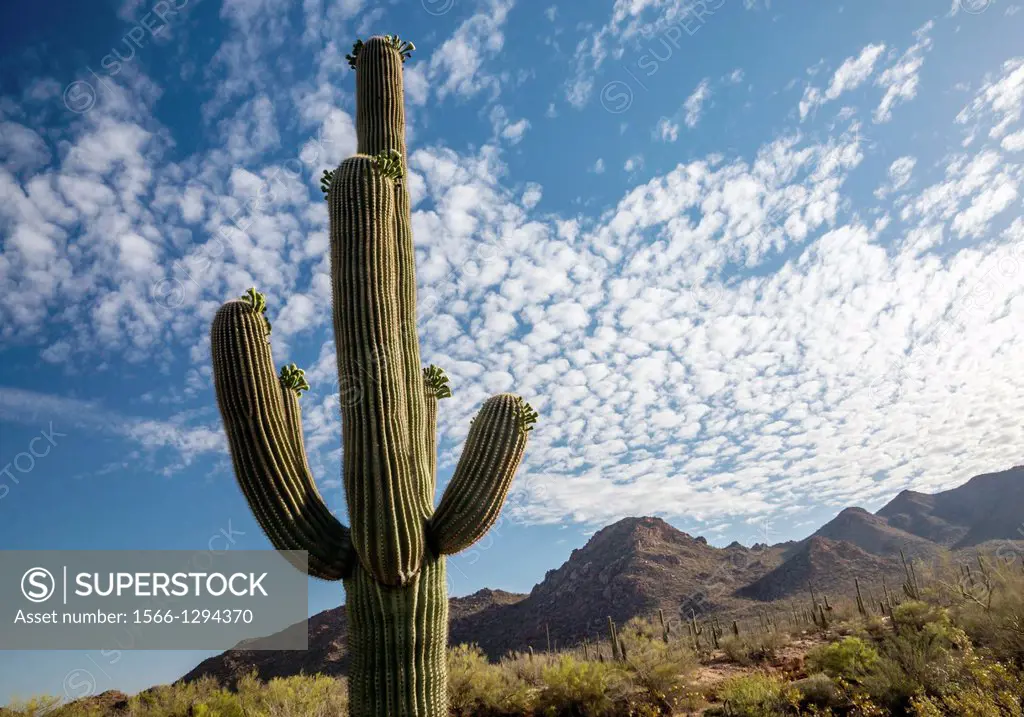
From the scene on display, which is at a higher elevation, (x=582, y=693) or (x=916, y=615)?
(x=582, y=693)

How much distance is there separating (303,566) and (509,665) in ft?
34.4

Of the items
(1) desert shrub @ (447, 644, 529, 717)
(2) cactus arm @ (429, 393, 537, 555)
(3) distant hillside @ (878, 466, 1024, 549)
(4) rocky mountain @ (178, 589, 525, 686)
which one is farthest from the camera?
(3) distant hillside @ (878, 466, 1024, 549)

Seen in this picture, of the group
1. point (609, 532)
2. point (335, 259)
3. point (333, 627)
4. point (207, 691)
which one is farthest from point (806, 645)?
point (609, 532)

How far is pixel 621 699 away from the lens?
10.6 meters

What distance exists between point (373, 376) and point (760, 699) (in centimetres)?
736

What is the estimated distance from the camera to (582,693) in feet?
34.4

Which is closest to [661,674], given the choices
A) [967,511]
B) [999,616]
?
[999,616]

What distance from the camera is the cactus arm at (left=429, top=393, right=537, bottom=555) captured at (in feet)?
21.1

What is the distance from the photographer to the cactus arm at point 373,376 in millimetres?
5973

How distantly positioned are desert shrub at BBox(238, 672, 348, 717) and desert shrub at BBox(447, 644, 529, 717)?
194cm

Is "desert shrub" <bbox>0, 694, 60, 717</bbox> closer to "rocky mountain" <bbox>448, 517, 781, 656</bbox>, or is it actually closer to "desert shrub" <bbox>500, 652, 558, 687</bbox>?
"desert shrub" <bbox>500, 652, 558, 687</bbox>

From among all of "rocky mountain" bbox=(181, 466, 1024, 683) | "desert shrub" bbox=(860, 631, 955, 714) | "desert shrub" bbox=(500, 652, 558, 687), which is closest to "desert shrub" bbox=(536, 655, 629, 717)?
"desert shrub" bbox=(500, 652, 558, 687)

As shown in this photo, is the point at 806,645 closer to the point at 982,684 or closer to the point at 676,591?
the point at 982,684

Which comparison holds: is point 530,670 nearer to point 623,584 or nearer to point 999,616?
point 999,616
